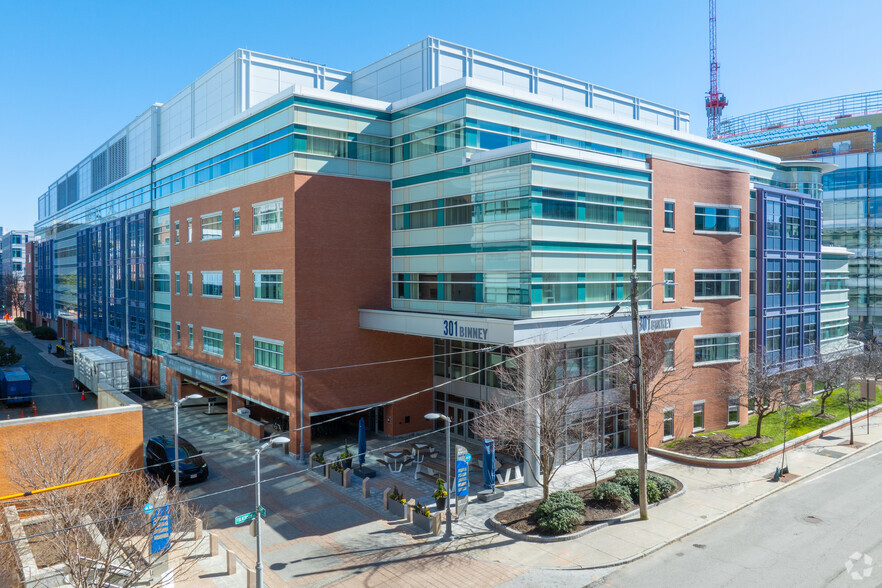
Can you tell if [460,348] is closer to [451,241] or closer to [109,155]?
[451,241]

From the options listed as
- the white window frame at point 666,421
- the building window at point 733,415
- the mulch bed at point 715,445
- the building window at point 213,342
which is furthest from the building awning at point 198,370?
the building window at point 733,415

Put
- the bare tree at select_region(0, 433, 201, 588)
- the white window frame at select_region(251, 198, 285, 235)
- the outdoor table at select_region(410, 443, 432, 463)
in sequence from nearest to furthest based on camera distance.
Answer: the bare tree at select_region(0, 433, 201, 588)
the outdoor table at select_region(410, 443, 432, 463)
the white window frame at select_region(251, 198, 285, 235)

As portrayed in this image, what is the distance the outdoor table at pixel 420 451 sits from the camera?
28125 mm

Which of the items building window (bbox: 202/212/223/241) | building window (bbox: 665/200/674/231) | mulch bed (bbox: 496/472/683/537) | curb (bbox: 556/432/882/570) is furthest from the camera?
building window (bbox: 202/212/223/241)

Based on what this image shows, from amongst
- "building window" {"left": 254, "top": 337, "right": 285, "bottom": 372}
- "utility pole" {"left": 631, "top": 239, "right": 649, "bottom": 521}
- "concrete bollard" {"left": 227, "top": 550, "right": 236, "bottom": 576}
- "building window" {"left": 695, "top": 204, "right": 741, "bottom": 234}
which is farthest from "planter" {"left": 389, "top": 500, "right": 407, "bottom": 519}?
"building window" {"left": 695, "top": 204, "right": 741, "bottom": 234}

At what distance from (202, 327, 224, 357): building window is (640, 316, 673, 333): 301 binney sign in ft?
82.7

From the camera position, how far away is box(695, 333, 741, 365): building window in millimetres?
32844

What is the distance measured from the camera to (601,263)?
2788cm

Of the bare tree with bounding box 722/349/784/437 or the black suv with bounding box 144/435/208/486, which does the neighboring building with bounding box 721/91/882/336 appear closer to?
the bare tree with bounding box 722/349/784/437

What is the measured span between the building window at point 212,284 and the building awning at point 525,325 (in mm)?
11847

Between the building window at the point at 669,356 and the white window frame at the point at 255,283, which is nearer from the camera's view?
the white window frame at the point at 255,283

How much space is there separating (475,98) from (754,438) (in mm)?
22820

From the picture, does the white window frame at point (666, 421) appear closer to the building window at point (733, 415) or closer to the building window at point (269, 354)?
the building window at point (733, 415)

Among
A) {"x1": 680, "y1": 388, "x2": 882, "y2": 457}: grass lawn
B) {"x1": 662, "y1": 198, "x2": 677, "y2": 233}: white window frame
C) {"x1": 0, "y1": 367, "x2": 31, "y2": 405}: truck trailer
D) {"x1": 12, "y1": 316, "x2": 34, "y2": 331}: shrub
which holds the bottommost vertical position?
{"x1": 680, "y1": 388, "x2": 882, "y2": 457}: grass lawn
